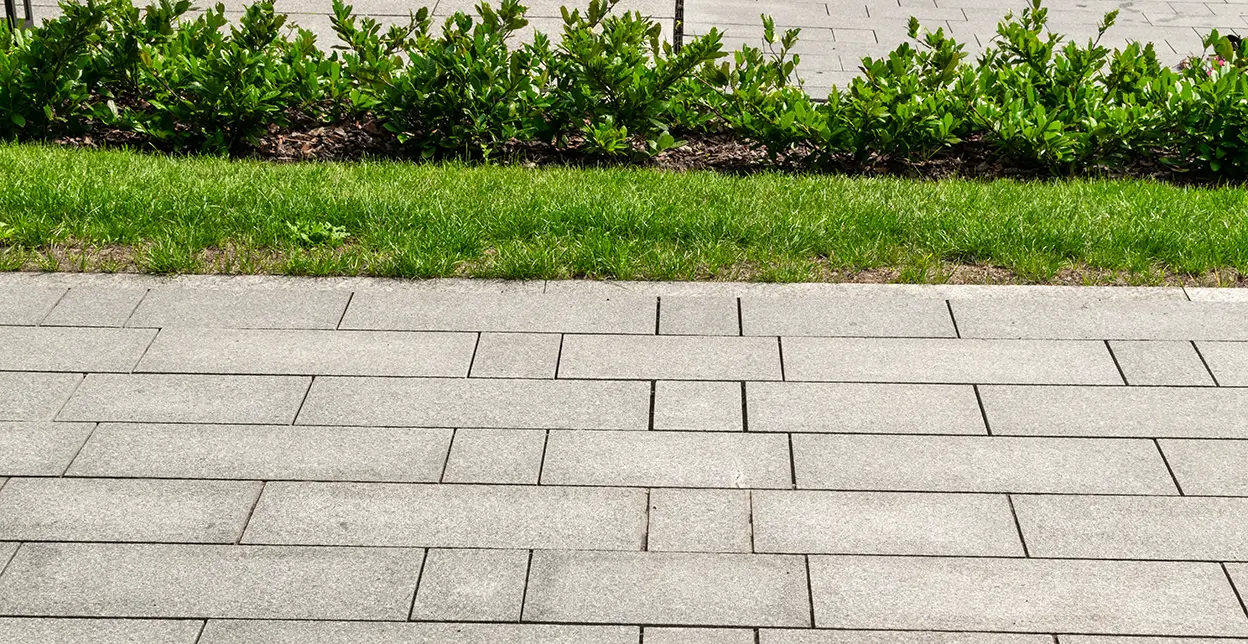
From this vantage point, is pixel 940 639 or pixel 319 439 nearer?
pixel 940 639

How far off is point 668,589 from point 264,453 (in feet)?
4.73

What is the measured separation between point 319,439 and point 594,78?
3.69 metres

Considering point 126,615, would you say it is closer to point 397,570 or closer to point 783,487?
point 397,570

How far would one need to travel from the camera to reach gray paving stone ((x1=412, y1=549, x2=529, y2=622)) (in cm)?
333

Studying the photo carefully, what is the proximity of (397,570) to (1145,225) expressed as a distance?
13.5 feet

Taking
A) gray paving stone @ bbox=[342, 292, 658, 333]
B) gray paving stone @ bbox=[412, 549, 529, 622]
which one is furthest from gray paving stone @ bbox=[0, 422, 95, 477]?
gray paving stone @ bbox=[412, 549, 529, 622]

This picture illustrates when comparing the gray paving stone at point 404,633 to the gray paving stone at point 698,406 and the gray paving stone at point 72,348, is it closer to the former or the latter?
the gray paving stone at point 698,406

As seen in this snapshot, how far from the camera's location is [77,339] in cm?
484

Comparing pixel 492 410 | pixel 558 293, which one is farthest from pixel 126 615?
pixel 558 293

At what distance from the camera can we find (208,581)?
345cm

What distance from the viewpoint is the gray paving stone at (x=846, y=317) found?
4992 mm

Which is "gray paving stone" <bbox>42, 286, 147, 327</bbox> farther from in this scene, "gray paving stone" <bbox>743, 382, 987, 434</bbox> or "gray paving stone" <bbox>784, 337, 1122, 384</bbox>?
"gray paving stone" <bbox>784, 337, 1122, 384</bbox>

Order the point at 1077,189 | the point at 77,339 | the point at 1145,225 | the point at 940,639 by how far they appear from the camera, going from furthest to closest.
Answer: the point at 1077,189 < the point at 1145,225 < the point at 77,339 < the point at 940,639

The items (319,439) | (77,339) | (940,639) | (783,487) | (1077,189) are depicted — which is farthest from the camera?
(1077,189)
